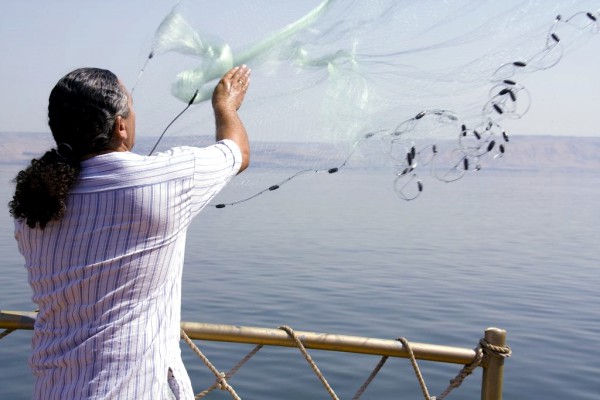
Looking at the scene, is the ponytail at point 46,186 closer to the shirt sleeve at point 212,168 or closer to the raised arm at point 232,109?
the shirt sleeve at point 212,168

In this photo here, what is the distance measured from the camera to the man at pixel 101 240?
1910mm

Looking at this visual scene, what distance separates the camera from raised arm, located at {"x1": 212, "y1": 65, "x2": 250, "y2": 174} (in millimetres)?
2158

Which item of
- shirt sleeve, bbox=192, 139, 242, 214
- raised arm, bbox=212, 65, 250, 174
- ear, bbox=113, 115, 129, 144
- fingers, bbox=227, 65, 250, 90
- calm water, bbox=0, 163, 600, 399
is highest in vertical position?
fingers, bbox=227, 65, 250, 90

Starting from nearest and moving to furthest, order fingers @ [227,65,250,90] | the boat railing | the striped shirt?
1. the striped shirt
2. fingers @ [227,65,250,90]
3. the boat railing

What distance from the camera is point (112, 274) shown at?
1.91 m

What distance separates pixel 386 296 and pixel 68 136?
34.2 feet

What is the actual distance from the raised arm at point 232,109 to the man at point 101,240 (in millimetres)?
175

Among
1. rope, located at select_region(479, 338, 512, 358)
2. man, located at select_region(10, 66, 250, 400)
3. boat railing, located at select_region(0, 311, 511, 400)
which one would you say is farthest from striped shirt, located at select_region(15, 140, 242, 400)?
rope, located at select_region(479, 338, 512, 358)

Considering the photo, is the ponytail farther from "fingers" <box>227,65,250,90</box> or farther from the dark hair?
"fingers" <box>227,65,250,90</box>

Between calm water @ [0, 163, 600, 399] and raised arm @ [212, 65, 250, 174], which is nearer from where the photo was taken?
raised arm @ [212, 65, 250, 174]

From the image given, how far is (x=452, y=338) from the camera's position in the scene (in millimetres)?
9258

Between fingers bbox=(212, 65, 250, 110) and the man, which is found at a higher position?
fingers bbox=(212, 65, 250, 110)

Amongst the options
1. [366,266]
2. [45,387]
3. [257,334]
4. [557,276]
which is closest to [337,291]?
[366,266]

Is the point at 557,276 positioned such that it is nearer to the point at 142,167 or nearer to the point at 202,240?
the point at 202,240
